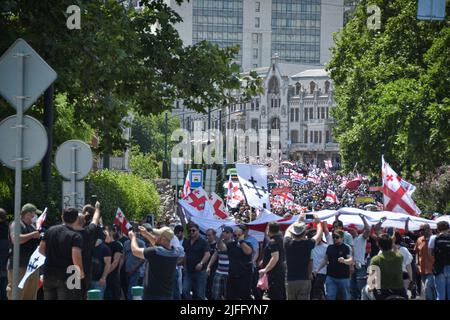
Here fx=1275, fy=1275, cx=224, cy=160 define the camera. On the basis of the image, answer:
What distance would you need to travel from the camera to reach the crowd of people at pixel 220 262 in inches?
540

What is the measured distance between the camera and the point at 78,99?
23109mm

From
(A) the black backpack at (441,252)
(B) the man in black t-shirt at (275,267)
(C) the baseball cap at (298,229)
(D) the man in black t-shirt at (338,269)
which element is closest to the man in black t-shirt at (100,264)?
(B) the man in black t-shirt at (275,267)

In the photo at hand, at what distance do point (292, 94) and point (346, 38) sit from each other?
116892 mm

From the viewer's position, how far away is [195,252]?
19.4 meters

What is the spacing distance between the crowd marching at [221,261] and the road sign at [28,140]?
5.81 feet

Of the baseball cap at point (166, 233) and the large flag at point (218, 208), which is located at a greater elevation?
the baseball cap at point (166, 233)

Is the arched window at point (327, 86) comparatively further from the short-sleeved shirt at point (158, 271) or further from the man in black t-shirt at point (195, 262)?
the short-sleeved shirt at point (158, 271)

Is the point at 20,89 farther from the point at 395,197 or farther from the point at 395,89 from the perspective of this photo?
the point at 395,89

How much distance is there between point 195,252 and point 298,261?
3.12 metres

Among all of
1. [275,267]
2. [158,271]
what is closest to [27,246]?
[158,271]

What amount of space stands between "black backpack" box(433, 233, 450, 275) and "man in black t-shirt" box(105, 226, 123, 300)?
4526mm

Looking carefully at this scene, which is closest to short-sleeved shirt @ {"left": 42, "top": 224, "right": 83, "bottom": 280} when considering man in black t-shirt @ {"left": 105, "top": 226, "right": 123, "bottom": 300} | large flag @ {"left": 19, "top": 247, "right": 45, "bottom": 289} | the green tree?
large flag @ {"left": 19, "top": 247, "right": 45, "bottom": 289}

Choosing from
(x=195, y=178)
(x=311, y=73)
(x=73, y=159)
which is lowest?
(x=195, y=178)

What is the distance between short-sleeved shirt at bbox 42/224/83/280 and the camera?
1345 centimetres
